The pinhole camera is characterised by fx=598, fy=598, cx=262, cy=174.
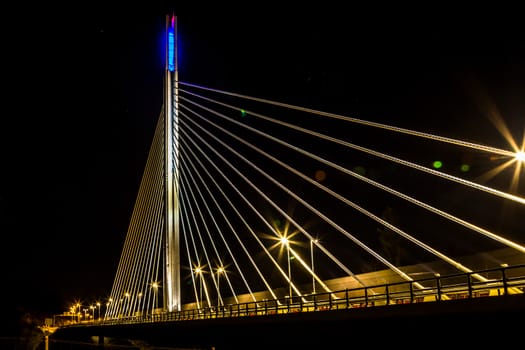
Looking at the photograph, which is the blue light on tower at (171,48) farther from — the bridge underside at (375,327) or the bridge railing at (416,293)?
the bridge underside at (375,327)

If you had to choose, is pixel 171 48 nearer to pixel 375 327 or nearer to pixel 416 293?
pixel 416 293

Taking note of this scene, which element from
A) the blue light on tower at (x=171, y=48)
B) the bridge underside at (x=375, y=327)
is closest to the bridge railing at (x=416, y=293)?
the bridge underside at (x=375, y=327)

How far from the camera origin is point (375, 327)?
15.8 metres

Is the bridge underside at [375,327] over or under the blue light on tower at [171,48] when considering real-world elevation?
under

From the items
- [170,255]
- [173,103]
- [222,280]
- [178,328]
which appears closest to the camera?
[178,328]

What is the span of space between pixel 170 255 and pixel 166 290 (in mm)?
2242

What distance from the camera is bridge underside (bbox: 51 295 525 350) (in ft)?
40.6

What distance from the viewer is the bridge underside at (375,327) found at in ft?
40.6

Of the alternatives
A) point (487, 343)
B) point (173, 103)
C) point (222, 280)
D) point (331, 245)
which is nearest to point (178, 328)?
point (173, 103)

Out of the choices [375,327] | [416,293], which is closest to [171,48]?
[416,293]

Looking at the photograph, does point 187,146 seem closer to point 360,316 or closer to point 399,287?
point 399,287

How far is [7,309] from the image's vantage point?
206 feet

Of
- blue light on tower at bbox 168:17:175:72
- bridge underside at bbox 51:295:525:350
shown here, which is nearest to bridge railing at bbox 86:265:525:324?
bridge underside at bbox 51:295:525:350

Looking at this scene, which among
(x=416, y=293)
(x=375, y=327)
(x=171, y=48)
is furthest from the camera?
(x=171, y=48)
